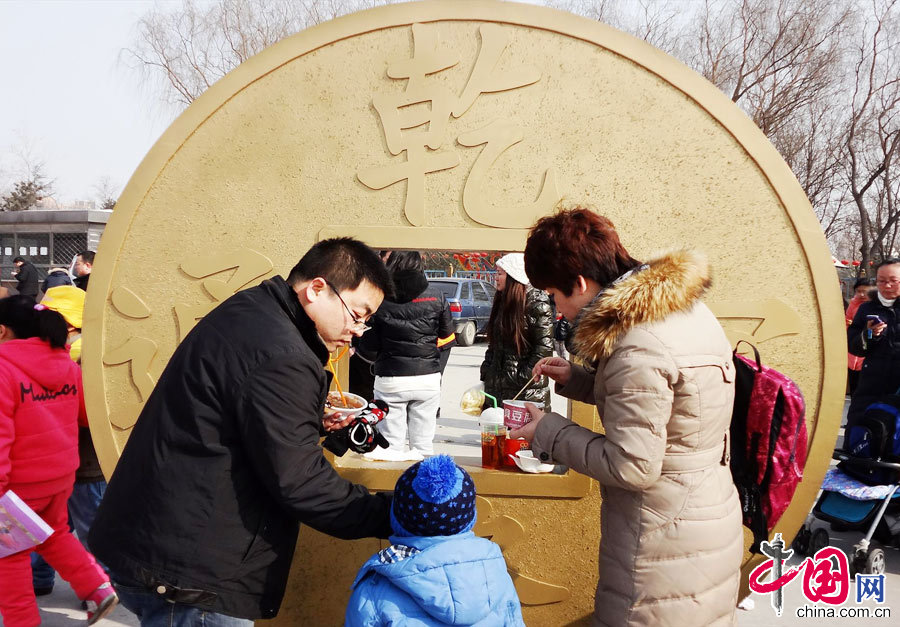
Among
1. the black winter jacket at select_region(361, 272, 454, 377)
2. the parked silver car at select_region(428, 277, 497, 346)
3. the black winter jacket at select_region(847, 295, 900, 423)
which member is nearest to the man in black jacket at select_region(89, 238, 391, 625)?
the black winter jacket at select_region(361, 272, 454, 377)

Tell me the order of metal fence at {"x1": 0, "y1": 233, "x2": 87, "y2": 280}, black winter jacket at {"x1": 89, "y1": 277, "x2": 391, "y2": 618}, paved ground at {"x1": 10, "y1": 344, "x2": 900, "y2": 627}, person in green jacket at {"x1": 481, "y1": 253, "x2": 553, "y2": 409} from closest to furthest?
black winter jacket at {"x1": 89, "y1": 277, "x2": 391, "y2": 618} → paved ground at {"x1": 10, "y1": 344, "x2": 900, "y2": 627} → person in green jacket at {"x1": 481, "y1": 253, "x2": 553, "y2": 409} → metal fence at {"x1": 0, "y1": 233, "x2": 87, "y2": 280}

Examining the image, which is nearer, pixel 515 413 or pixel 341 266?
pixel 341 266

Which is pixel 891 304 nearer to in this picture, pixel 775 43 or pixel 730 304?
pixel 730 304

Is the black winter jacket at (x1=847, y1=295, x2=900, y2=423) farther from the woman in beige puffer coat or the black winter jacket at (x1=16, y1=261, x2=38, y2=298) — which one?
the black winter jacket at (x1=16, y1=261, x2=38, y2=298)

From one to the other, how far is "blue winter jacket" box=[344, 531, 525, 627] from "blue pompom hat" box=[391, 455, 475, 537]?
0.03 meters

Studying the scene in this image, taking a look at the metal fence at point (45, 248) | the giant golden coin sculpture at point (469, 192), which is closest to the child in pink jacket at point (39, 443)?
the giant golden coin sculpture at point (469, 192)

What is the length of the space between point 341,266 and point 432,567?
3.01ft

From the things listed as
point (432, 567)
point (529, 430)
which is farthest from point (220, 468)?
point (529, 430)

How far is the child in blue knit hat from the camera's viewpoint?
190 centimetres

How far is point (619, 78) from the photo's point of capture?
127 inches

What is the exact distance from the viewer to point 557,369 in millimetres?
2676

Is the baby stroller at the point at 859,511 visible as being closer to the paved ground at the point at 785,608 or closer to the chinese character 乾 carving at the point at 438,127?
the paved ground at the point at 785,608

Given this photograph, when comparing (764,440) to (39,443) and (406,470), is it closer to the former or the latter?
→ (406,470)

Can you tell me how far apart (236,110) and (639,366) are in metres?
2.38
